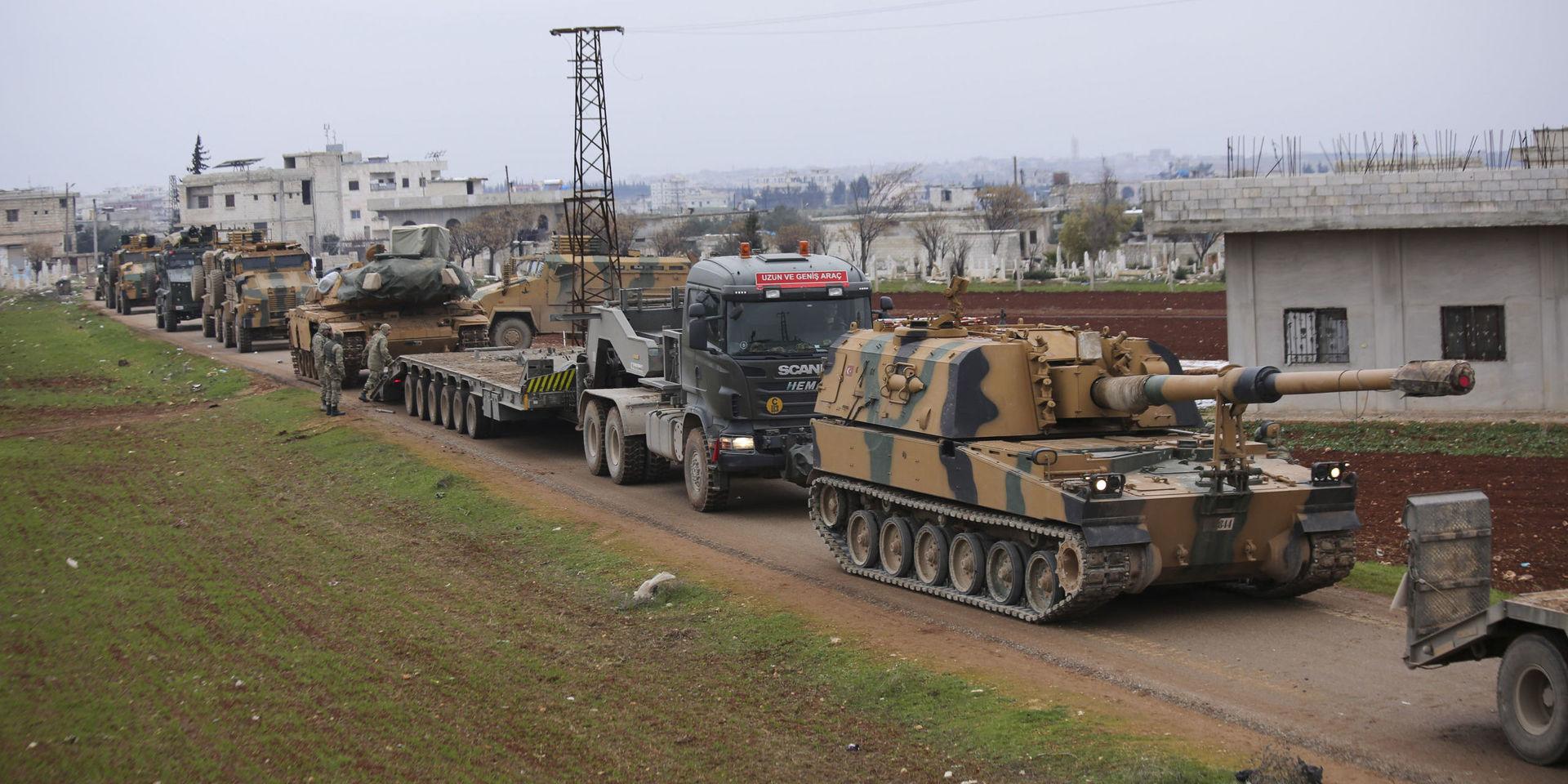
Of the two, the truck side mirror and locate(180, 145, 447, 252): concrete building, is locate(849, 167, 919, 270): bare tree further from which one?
the truck side mirror

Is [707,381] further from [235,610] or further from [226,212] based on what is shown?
[226,212]

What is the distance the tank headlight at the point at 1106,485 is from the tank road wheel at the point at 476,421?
15.1 m

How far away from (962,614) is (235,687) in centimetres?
597

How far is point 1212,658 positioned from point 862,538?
4.53 metres

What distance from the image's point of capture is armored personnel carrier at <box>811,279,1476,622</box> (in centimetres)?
1216

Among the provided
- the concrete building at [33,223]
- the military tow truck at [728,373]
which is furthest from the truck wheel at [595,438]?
the concrete building at [33,223]

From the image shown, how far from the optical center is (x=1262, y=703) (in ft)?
34.0

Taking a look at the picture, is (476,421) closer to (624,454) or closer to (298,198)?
(624,454)

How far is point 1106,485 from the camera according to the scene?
12.0 m

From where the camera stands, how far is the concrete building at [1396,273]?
24266 mm

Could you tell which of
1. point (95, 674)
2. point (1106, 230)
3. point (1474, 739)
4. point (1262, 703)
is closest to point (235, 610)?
point (95, 674)

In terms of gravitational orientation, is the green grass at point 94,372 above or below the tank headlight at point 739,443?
above

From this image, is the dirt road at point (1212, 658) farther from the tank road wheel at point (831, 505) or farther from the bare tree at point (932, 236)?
the bare tree at point (932, 236)

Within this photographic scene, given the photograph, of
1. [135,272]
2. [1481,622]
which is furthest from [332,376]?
[135,272]
